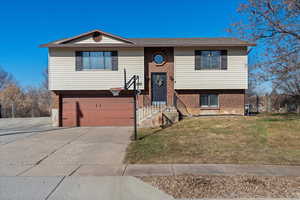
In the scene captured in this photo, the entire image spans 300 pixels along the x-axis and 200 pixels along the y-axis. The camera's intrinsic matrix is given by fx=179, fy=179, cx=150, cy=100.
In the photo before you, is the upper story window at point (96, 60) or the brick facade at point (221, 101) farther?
the brick facade at point (221, 101)

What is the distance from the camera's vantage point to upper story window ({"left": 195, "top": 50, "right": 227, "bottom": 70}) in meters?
12.9

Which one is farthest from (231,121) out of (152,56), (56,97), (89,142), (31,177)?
(56,97)

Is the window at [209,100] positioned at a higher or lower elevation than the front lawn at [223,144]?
higher

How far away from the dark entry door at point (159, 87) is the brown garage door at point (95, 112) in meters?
1.97

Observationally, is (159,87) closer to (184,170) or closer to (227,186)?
(184,170)

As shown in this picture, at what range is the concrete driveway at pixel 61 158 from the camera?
4684 mm

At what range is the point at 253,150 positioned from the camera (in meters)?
6.41

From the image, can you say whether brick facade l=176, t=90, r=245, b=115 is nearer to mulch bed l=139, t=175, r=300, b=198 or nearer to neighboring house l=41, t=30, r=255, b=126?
neighboring house l=41, t=30, r=255, b=126

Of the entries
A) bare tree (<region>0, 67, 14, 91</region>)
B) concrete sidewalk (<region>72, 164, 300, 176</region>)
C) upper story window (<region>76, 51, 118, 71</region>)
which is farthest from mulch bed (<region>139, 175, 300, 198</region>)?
bare tree (<region>0, 67, 14, 91</region>)

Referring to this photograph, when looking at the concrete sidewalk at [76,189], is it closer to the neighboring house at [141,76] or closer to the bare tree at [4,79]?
the neighboring house at [141,76]

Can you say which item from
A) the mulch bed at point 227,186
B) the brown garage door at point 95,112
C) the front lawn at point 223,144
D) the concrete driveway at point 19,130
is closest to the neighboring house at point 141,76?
the brown garage door at point 95,112

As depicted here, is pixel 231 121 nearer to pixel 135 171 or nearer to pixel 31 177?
pixel 135 171

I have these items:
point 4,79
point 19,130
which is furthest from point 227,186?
point 4,79

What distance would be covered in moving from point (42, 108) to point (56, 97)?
12.9 metres
